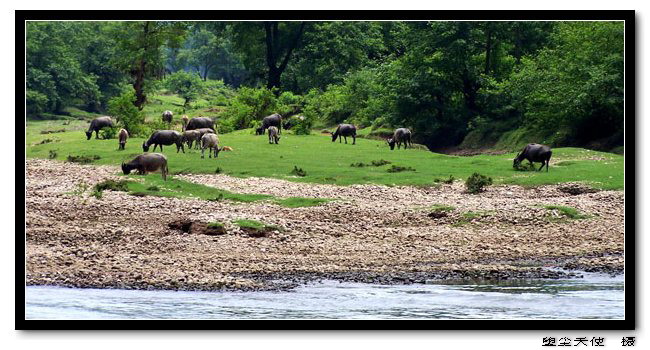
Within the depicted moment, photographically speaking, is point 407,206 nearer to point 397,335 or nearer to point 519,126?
point 397,335

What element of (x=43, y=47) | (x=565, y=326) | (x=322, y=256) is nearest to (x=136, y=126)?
(x=43, y=47)

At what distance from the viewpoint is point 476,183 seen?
1415 inches

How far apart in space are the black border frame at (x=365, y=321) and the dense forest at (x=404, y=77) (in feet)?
76.5

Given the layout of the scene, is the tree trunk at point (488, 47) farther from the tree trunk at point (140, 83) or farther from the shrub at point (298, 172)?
the tree trunk at point (140, 83)

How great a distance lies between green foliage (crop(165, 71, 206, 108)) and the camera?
85312 millimetres

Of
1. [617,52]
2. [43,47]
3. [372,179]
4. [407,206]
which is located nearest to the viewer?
[407,206]

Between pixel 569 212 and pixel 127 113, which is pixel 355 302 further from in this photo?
pixel 127 113

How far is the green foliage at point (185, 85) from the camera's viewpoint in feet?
280

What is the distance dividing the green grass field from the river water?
14670 millimetres

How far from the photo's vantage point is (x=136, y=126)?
53.5 meters

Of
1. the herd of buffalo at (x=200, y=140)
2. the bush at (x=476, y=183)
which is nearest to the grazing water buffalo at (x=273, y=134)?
the herd of buffalo at (x=200, y=140)

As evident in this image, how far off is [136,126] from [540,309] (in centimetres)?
3664

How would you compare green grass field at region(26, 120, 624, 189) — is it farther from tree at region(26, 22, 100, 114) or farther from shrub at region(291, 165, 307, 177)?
tree at region(26, 22, 100, 114)

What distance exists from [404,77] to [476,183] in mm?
21671
